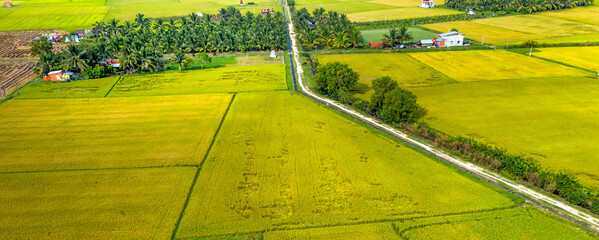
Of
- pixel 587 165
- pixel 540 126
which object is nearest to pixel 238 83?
pixel 540 126

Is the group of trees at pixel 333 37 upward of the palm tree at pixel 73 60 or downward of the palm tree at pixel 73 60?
upward

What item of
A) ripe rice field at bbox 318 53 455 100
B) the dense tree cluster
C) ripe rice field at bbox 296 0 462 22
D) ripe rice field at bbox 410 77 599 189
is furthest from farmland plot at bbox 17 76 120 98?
ripe rice field at bbox 296 0 462 22

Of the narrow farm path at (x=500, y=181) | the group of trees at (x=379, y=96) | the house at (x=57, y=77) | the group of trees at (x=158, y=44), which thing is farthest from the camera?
the group of trees at (x=158, y=44)

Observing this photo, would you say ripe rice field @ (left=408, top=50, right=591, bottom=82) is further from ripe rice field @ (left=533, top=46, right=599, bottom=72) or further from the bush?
the bush

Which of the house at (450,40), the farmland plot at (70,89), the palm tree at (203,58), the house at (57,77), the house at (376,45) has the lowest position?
the farmland plot at (70,89)

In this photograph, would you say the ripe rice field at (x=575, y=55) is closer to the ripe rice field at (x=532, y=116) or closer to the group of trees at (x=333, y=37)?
the ripe rice field at (x=532, y=116)

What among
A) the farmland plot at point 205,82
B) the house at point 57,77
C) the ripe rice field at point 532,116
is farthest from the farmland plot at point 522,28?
the house at point 57,77
